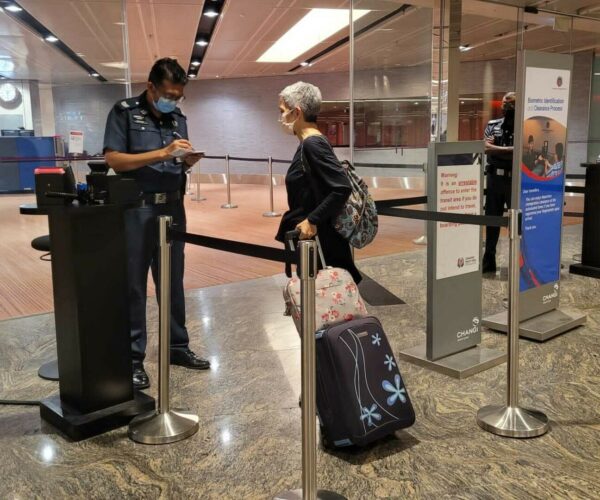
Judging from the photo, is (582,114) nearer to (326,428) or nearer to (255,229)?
(255,229)

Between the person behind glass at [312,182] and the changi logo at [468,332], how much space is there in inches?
40.3

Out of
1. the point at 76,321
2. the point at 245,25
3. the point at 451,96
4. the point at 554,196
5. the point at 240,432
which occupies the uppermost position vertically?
the point at 245,25

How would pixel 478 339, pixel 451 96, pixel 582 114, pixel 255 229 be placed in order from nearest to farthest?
1. pixel 478 339
2. pixel 451 96
3. pixel 255 229
4. pixel 582 114

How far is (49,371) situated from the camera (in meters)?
3.41

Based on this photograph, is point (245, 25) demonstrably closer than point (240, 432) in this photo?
No

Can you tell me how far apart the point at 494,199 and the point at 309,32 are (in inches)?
226

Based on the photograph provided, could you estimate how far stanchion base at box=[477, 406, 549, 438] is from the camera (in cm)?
260

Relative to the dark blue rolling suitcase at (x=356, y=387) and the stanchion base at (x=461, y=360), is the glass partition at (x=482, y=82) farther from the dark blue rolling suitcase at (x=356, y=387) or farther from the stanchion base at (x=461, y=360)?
the dark blue rolling suitcase at (x=356, y=387)

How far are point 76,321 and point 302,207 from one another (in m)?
1.09

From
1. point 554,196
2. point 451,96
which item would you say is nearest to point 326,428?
point 554,196

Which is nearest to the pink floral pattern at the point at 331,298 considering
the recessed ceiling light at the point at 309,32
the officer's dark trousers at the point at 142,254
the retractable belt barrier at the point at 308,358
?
the retractable belt barrier at the point at 308,358

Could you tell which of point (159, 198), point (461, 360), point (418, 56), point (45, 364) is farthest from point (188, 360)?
point (418, 56)

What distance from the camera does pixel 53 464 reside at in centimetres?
242

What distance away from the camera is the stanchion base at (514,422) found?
260 cm
